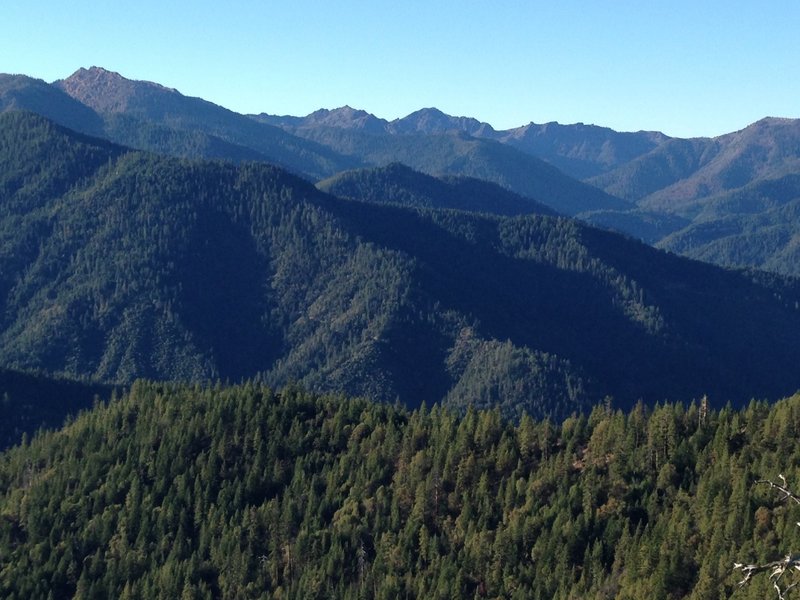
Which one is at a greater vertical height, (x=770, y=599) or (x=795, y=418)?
(x=795, y=418)

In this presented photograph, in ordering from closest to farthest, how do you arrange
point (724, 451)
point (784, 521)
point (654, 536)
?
point (784, 521)
point (654, 536)
point (724, 451)

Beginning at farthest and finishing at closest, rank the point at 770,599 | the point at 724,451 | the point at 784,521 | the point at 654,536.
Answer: the point at 724,451
the point at 654,536
the point at 784,521
the point at 770,599

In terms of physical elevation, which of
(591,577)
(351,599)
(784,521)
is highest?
(784,521)

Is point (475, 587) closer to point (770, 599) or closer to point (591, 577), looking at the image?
point (591, 577)

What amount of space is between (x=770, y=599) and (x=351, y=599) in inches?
2963

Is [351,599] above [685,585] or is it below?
below

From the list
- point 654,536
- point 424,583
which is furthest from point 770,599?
point 424,583

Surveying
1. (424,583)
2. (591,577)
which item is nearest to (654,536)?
(591,577)

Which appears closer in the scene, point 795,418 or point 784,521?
point 784,521

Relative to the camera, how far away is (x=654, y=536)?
17912cm

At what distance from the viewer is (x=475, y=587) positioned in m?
194

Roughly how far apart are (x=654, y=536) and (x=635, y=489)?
1957 centimetres

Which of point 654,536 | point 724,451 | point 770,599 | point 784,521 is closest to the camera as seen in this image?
point 770,599

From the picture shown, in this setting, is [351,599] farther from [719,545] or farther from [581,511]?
[719,545]
